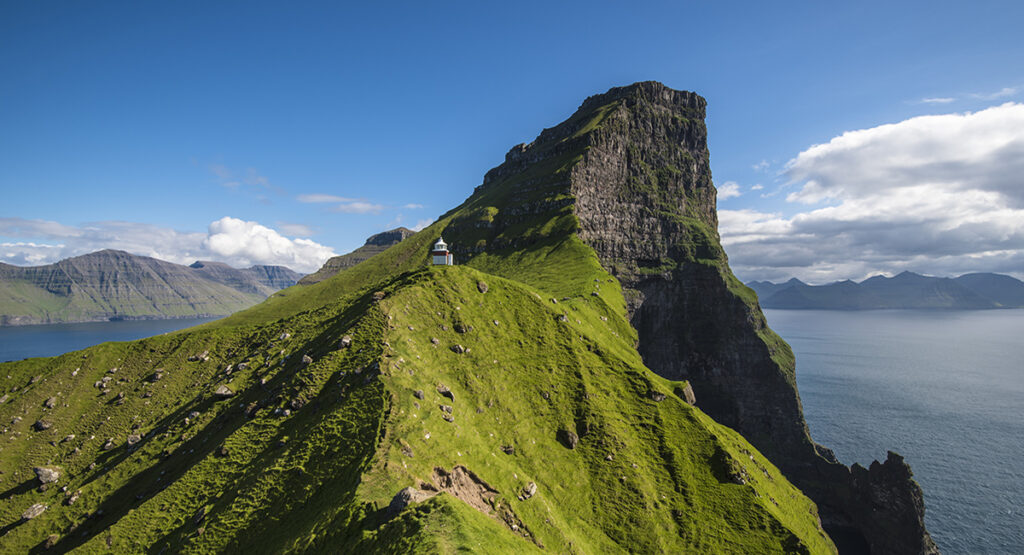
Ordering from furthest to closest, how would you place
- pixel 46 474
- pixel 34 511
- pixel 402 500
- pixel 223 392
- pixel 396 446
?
pixel 223 392
pixel 46 474
pixel 34 511
pixel 396 446
pixel 402 500

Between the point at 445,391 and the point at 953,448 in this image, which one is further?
the point at 953,448

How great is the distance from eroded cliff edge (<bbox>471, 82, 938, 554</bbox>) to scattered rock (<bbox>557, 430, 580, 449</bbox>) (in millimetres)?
95172

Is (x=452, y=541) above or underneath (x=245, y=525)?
above

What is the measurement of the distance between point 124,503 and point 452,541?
43.7 meters

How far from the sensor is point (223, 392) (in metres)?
55.0

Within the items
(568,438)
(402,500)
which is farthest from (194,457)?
(568,438)

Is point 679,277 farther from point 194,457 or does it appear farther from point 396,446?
point 194,457

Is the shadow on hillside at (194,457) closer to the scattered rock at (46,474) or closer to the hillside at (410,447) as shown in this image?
the hillside at (410,447)

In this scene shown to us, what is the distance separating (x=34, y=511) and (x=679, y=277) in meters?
170

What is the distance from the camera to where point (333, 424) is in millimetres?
38781

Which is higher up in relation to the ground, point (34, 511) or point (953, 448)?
point (34, 511)

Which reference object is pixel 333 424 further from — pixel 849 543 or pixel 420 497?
pixel 849 543

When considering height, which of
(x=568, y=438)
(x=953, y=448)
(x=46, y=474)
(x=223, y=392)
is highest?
(x=223, y=392)

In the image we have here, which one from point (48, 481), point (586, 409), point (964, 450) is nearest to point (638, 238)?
point (586, 409)
